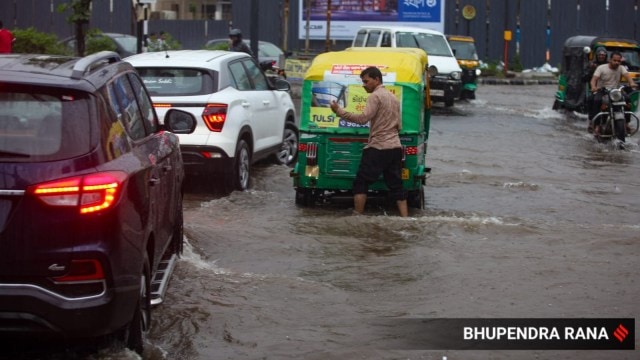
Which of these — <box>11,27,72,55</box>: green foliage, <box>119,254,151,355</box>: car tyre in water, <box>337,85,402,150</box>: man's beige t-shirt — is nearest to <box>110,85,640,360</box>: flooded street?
<box>119,254,151,355</box>: car tyre in water

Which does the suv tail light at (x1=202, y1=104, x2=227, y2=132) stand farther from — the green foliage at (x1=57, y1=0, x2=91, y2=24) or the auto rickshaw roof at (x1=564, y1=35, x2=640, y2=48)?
the auto rickshaw roof at (x1=564, y1=35, x2=640, y2=48)

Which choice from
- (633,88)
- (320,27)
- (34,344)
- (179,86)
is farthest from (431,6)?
(34,344)

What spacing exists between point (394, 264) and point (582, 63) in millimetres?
15261

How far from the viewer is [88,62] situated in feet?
18.2

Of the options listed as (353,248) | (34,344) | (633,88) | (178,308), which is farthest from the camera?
(633,88)

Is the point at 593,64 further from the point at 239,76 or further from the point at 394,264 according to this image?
the point at 394,264

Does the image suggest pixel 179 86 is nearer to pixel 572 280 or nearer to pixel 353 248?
pixel 353 248

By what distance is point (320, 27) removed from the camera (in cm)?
4156

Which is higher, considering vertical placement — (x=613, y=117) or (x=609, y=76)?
(x=609, y=76)

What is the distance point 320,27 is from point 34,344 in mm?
36702

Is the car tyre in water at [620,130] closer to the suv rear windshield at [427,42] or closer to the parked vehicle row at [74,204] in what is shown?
the suv rear windshield at [427,42]

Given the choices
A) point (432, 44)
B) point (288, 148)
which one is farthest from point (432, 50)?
point (288, 148)

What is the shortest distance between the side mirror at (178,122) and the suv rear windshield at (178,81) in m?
4.33

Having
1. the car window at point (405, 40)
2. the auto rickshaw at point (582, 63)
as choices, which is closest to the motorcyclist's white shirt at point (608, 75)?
the auto rickshaw at point (582, 63)
